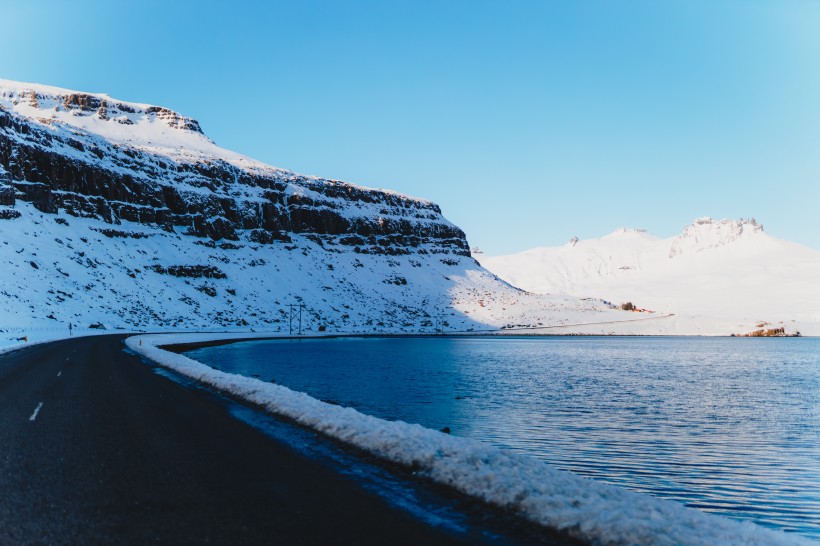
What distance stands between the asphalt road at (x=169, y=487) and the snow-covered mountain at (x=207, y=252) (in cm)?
7005

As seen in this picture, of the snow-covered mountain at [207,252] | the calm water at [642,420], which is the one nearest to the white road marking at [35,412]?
the calm water at [642,420]

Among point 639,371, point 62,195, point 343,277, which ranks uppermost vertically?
point 62,195

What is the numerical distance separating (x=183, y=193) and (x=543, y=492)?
154845 millimetres

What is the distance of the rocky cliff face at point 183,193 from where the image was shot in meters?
120

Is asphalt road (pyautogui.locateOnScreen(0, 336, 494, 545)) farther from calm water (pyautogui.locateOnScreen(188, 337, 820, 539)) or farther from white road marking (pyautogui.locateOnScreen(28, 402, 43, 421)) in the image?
calm water (pyautogui.locateOnScreen(188, 337, 820, 539))

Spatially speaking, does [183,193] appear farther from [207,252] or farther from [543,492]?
[543,492]

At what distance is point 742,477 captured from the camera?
11.0m

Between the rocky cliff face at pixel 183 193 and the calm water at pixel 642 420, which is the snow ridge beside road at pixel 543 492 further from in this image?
the rocky cliff face at pixel 183 193

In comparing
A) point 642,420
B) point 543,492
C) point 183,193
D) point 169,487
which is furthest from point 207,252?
point 543,492

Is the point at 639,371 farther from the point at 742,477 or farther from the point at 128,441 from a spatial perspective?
the point at 128,441

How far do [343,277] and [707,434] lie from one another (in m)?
142

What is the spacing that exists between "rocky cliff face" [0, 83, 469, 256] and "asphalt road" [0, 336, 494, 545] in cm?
11633

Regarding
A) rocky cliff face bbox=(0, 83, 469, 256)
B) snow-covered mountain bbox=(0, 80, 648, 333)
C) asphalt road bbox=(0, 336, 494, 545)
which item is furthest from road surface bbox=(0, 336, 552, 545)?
rocky cliff face bbox=(0, 83, 469, 256)

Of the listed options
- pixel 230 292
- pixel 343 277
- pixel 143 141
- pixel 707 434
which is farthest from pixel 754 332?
pixel 143 141
